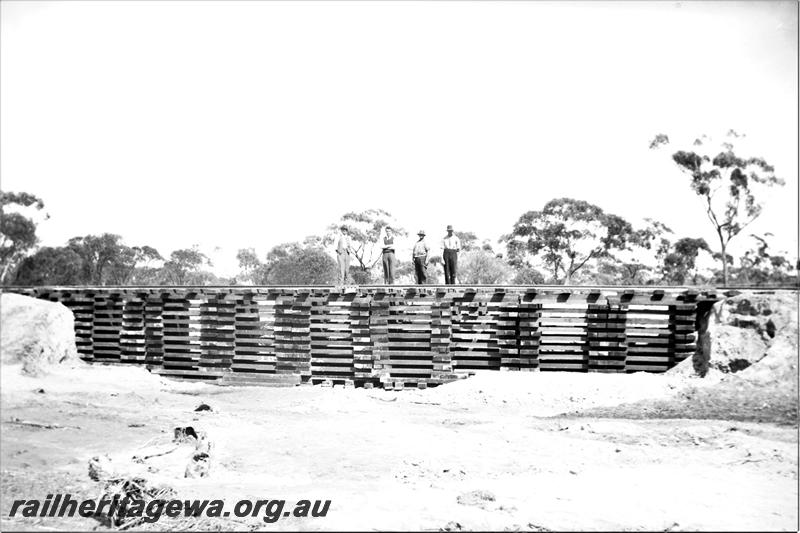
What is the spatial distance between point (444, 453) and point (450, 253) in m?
7.71

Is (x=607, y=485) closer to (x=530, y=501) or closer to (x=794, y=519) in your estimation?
(x=530, y=501)

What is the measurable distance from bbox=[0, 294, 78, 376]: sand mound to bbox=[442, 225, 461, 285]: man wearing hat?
12.4 meters

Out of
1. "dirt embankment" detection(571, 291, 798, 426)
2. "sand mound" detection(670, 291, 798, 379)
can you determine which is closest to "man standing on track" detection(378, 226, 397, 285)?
"dirt embankment" detection(571, 291, 798, 426)

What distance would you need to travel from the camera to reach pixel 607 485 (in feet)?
36.2

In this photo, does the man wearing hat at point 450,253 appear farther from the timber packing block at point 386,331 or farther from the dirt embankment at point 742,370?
the dirt embankment at point 742,370

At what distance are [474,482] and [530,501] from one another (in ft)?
4.03

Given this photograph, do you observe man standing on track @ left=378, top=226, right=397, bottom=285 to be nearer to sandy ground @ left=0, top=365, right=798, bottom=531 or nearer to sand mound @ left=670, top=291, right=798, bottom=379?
sandy ground @ left=0, top=365, right=798, bottom=531

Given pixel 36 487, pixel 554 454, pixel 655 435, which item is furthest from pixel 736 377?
pixel 36 487

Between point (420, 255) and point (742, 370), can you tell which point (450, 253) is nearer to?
point (420, 255)

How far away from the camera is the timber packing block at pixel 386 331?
17.5m

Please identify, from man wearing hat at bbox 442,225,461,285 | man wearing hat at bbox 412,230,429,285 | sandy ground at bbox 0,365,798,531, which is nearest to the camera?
sandy ground at bbox 0,365,798,531

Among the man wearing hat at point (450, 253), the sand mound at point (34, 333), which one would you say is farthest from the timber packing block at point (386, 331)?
the man wearing hat at point (450, 253)

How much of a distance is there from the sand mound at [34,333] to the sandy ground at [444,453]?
1.27 metres

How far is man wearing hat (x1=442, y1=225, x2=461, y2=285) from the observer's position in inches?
754
